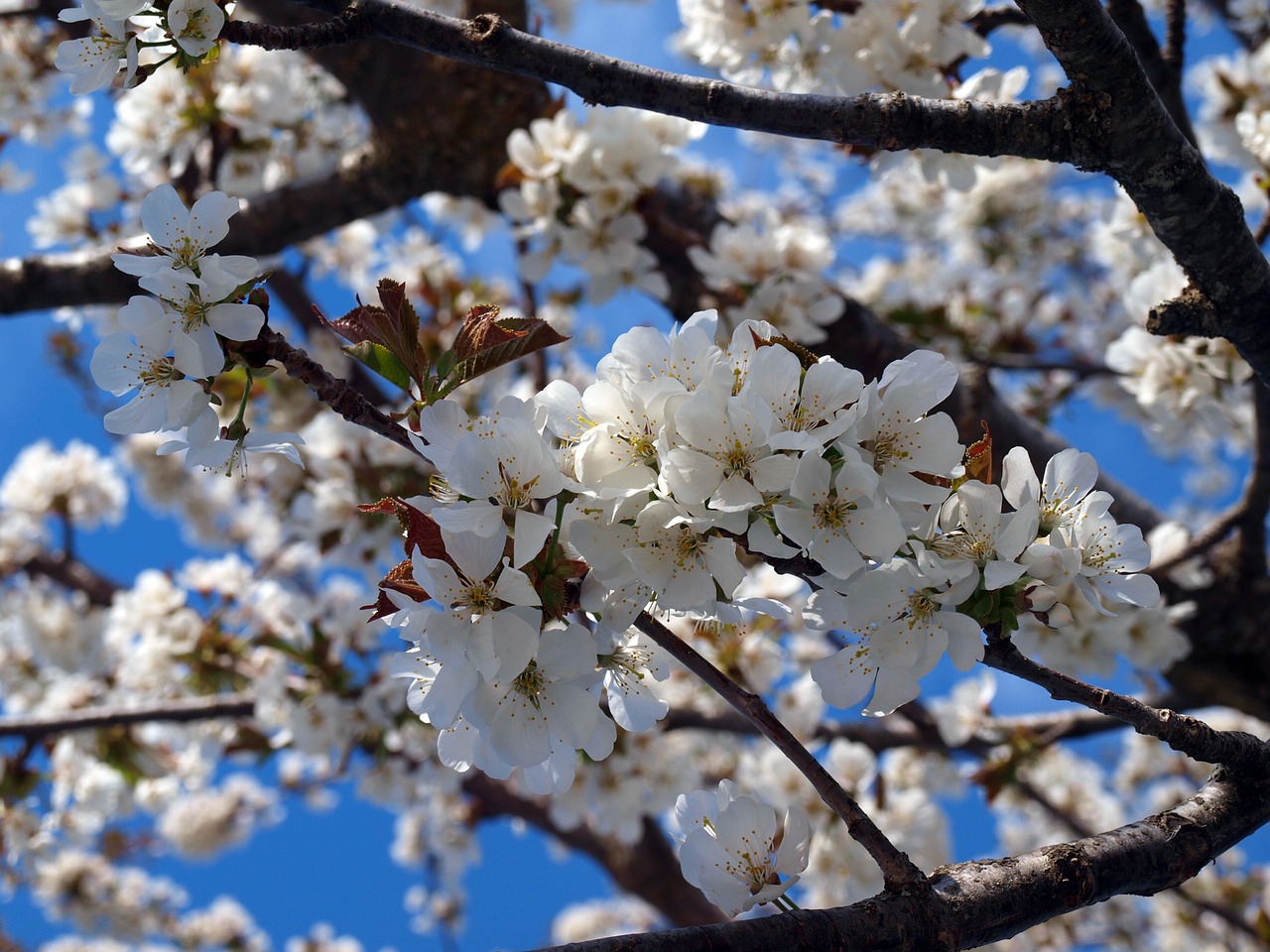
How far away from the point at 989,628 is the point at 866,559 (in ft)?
0.48

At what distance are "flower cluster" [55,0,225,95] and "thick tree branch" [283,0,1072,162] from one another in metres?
0.14

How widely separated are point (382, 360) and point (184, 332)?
190 millimetres

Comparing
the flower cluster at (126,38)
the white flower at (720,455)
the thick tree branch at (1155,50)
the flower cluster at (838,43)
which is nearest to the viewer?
the white flower at (720,455)

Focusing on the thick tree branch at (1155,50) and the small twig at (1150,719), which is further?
the thick tree branch at (1155,50)

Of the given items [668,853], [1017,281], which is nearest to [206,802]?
[668,853]

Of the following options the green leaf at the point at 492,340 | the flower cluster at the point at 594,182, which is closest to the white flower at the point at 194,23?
the green leaf at the point at 492,340

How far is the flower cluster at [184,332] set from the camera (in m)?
0.90

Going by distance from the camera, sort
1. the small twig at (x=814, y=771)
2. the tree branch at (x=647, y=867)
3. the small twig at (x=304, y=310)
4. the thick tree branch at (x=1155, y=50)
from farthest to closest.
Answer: the tree branch at (x=647, y=867) < the small twig at (x=304, y=310) < the thick tree branch at (x=1155, y=50) < the small twig at (x=814, y=771)

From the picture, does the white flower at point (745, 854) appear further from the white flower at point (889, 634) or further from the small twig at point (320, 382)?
the small twig at point (320, 382)

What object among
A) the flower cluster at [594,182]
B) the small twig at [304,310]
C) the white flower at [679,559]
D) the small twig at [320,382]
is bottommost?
the white flower at [679,559]

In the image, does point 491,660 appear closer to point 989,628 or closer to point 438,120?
point 989,628

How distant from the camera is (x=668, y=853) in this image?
15.7ft

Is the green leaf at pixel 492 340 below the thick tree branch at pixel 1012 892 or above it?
above

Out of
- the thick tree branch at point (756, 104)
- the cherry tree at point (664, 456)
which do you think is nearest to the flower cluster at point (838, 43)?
the cherry tree at point (664, 456)
